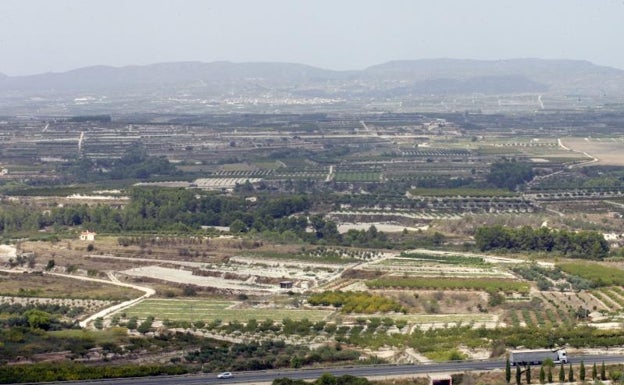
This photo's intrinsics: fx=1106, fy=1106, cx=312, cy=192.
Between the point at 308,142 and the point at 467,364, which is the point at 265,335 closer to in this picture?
the point at 467,364

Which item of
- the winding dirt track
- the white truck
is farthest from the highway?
the winding dirt track

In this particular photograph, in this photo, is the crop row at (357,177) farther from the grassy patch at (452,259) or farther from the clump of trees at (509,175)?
the grassy patch at (452,259)

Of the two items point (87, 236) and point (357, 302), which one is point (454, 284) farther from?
point (87, 236)

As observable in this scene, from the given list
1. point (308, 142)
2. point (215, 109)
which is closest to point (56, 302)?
point (308, 142)

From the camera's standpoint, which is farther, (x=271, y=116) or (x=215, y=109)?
(x=215, y=109)

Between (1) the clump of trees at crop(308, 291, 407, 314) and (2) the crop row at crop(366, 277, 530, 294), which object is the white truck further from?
(2) the crop row at crop(366, 277, 530, 294)

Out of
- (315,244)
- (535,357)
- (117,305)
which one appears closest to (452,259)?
(315,244)
